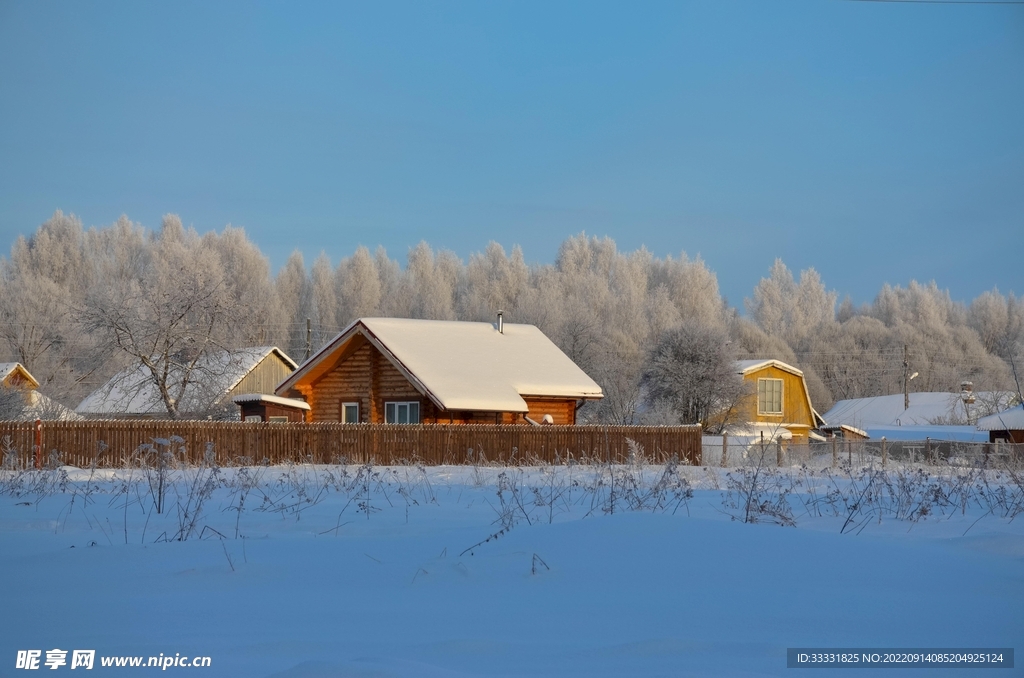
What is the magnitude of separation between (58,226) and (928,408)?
225ft

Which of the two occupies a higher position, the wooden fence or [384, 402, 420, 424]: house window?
[384, 402, 420, 424]: house window

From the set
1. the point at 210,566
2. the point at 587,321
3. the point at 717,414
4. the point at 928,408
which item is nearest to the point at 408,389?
the point at 717,414

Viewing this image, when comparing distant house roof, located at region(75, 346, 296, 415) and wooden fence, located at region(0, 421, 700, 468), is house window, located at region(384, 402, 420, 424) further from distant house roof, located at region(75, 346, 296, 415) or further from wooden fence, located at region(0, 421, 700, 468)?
distant house roof, located at region(75, 346, 296, 415)

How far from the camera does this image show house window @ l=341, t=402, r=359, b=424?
30641 millimetres

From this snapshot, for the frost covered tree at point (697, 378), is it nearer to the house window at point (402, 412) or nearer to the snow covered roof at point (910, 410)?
the house window at point (402, 412)

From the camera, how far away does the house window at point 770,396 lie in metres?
42.7

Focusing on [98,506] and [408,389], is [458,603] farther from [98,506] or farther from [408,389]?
[408,389]

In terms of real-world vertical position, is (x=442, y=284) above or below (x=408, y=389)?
above

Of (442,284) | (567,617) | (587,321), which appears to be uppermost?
(442,284)

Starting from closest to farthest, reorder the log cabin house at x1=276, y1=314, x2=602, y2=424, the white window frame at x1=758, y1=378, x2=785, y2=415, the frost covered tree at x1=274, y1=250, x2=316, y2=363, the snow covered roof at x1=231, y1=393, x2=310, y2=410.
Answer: the log cabin house at x1=276, y1=314, x2=602, y2=424
the snow covered roof at x1=231, y1=393, x2=310, y2=410
the white window frame at x1=758, y1=378, x2=785, y2=415
the frost covered tree at x1=274, y1=250, x2=316, y2=363

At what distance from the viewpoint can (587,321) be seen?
59.2 metres

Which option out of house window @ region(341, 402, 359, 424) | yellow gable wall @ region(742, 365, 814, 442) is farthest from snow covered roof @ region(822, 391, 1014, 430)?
house window @ region(341, 402, 359, 424)

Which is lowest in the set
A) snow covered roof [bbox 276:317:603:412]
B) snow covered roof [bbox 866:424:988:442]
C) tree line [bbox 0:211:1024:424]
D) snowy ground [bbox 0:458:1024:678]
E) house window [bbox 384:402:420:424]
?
snow covered roof [bbox 866:424:988:442]

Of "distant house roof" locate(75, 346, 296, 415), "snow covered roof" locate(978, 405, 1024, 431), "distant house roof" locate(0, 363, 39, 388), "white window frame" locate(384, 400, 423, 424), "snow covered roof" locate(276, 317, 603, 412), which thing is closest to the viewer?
"snow covered roof" locate(276, 317, 603, 412)
